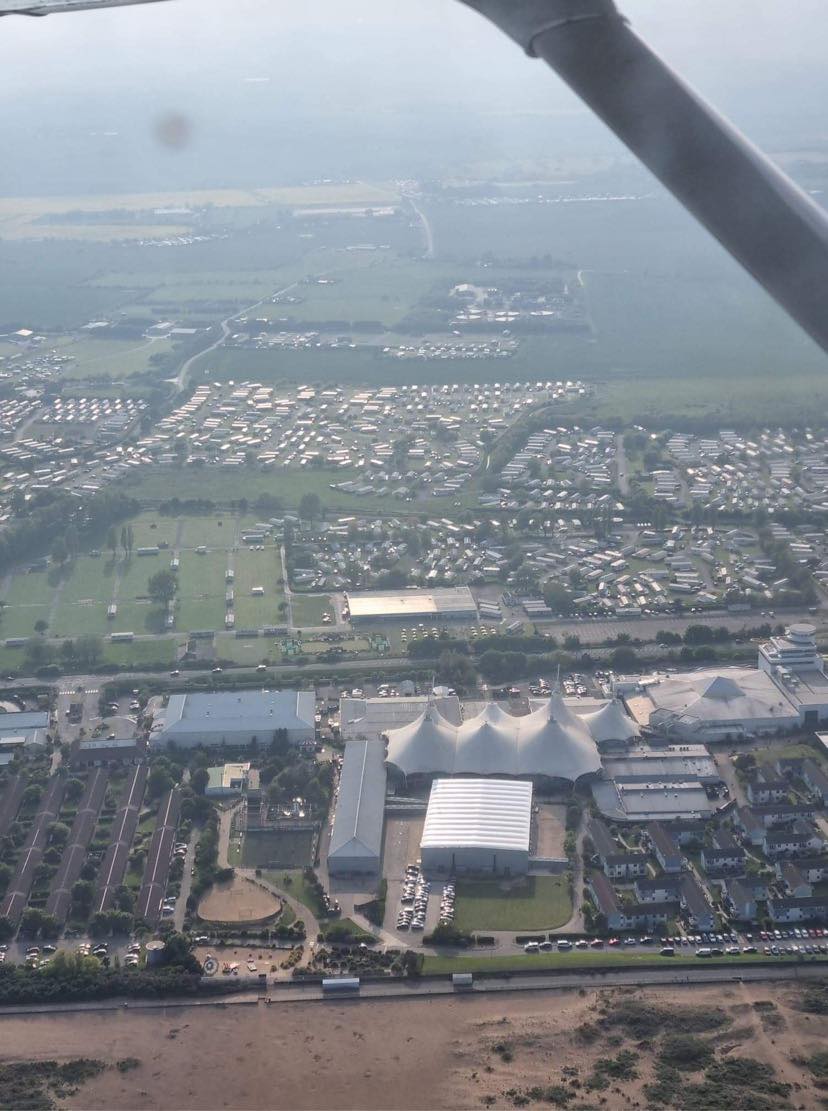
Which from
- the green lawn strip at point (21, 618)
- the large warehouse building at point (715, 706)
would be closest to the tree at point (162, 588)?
the green lawn strip at point (21, 618)

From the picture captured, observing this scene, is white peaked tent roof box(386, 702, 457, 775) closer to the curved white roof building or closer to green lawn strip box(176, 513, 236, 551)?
the curved white roof building

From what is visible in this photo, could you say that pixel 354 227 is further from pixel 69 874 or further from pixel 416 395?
pixel 69 874

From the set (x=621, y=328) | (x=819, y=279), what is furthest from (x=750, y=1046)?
(x=621, y=328)

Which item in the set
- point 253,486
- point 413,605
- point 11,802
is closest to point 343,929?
point 11,802

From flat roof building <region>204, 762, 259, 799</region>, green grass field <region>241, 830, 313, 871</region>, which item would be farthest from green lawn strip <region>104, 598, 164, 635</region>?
green grass field <region>241, 830, 313, 871</region>

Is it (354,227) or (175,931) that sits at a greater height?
(354,227)

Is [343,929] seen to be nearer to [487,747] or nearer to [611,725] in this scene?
[487,747]
